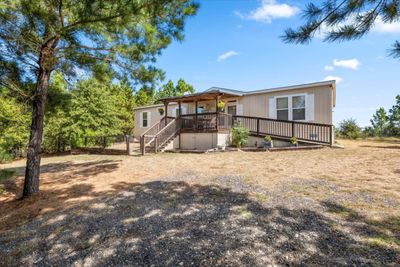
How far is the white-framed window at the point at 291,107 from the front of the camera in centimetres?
1218

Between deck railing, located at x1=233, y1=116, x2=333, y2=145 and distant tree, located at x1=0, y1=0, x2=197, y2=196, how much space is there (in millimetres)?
7755

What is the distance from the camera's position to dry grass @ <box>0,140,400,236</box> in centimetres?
451

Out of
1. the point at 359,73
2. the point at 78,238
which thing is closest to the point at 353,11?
the point at 78,238

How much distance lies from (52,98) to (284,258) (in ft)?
22.4

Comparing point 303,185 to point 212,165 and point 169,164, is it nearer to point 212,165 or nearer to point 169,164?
point 212,165

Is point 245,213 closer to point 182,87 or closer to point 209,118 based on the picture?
point 209,118

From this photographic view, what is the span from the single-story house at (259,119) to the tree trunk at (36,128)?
19.5ft

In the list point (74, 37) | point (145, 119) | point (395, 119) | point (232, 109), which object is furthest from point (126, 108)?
point (395, 119)

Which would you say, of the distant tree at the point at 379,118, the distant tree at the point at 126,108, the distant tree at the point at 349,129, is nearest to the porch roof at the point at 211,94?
the distant tree at the point at 126,108

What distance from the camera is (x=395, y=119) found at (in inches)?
968

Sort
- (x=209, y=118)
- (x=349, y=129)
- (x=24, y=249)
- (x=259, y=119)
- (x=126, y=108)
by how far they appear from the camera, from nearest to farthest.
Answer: (x=24, y=249)
(x=259, y=119)
(x=209, y=118)
(x=349, y=129)
(x=126, y=108)

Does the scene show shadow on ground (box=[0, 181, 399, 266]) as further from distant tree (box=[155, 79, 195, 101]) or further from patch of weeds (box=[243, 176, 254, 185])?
distant tree (box=[155, 79, 195, 101])

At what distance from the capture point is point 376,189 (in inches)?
190

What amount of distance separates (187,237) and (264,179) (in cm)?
323
